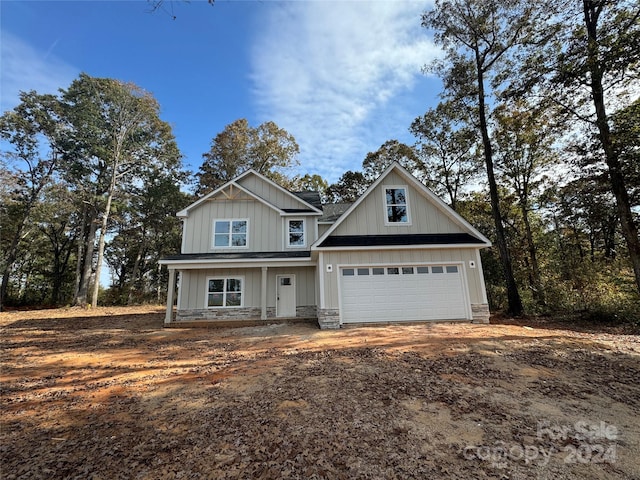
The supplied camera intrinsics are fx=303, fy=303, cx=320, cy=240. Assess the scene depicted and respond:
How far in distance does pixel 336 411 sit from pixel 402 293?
7313 millimetres

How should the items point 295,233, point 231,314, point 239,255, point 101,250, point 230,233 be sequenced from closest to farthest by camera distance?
point 231,314 → point 239,255 → point 230,233 → point 295,233 → point 101,250

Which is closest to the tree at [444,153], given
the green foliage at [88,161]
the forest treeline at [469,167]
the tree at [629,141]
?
the forest treeline at [469,167]

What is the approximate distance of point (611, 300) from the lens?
11.8 m

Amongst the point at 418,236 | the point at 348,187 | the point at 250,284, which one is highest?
the point at 348,187

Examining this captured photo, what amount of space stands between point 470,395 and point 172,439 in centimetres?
430

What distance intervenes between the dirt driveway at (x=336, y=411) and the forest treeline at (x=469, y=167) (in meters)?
6.62

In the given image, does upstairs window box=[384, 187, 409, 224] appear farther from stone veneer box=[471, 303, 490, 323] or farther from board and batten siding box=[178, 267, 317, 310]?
board and batten siding box=[178, 267, 317, 310]

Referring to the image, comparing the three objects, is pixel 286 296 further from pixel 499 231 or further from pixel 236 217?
pixel 499 231

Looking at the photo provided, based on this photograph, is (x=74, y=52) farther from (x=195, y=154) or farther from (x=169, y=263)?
(x=195, y=154)

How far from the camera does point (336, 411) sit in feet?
14.0

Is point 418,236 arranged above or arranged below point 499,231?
below

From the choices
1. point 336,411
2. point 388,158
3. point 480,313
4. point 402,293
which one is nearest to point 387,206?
point 402,293

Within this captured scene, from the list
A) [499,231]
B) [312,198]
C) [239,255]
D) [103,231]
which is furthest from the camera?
[103,231]

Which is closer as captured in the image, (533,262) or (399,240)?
(399,240)
